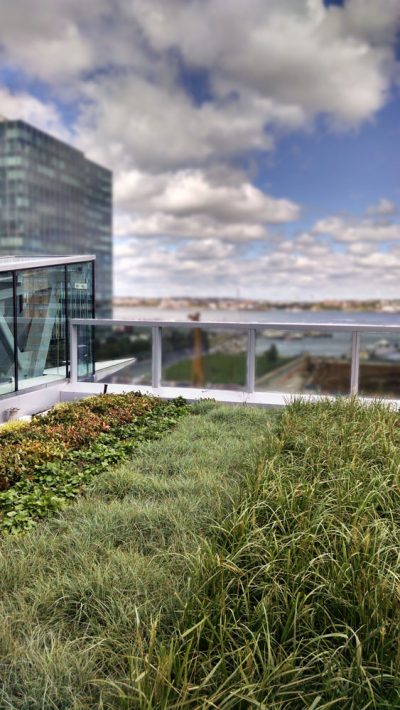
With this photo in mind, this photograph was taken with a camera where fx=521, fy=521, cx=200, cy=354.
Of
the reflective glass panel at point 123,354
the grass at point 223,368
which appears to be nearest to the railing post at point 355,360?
the grass at point 223,368

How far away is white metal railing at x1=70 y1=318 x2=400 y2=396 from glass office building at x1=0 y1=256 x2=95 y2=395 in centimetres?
16

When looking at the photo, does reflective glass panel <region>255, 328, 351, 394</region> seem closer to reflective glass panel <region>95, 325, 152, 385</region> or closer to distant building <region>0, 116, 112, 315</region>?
reflective glass panel <region>95, 325, 152, 385</region>

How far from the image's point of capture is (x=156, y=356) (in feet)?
25.0

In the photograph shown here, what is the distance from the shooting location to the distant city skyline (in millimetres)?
11102

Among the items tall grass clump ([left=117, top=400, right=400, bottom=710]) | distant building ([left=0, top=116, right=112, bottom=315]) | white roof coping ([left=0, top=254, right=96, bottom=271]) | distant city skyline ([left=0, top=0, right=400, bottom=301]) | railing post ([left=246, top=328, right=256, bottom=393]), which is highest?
distant building ([left=0, top=116, right=112, bottom=315])

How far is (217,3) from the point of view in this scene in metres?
11.5

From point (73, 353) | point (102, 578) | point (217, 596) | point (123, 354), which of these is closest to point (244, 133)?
point (123, 354)

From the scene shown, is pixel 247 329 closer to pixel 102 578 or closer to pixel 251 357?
pixel 251 357

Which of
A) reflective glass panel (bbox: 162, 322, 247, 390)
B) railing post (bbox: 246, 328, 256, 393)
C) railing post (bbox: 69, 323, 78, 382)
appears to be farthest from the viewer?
railing post (bbox: 69, 323, 78, 382)

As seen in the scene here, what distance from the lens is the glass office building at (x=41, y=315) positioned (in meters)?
6.77

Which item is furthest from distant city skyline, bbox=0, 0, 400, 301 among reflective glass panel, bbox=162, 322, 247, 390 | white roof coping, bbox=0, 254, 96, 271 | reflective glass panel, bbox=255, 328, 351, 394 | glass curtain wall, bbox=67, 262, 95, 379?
white roof coping, bbox=0, 254, 96, 271

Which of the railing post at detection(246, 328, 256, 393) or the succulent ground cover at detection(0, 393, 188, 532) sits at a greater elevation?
the railing post at detection(246, 328, 256, 393)

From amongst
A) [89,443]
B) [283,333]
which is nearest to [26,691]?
[89,443]

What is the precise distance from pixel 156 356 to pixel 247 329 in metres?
1.41
